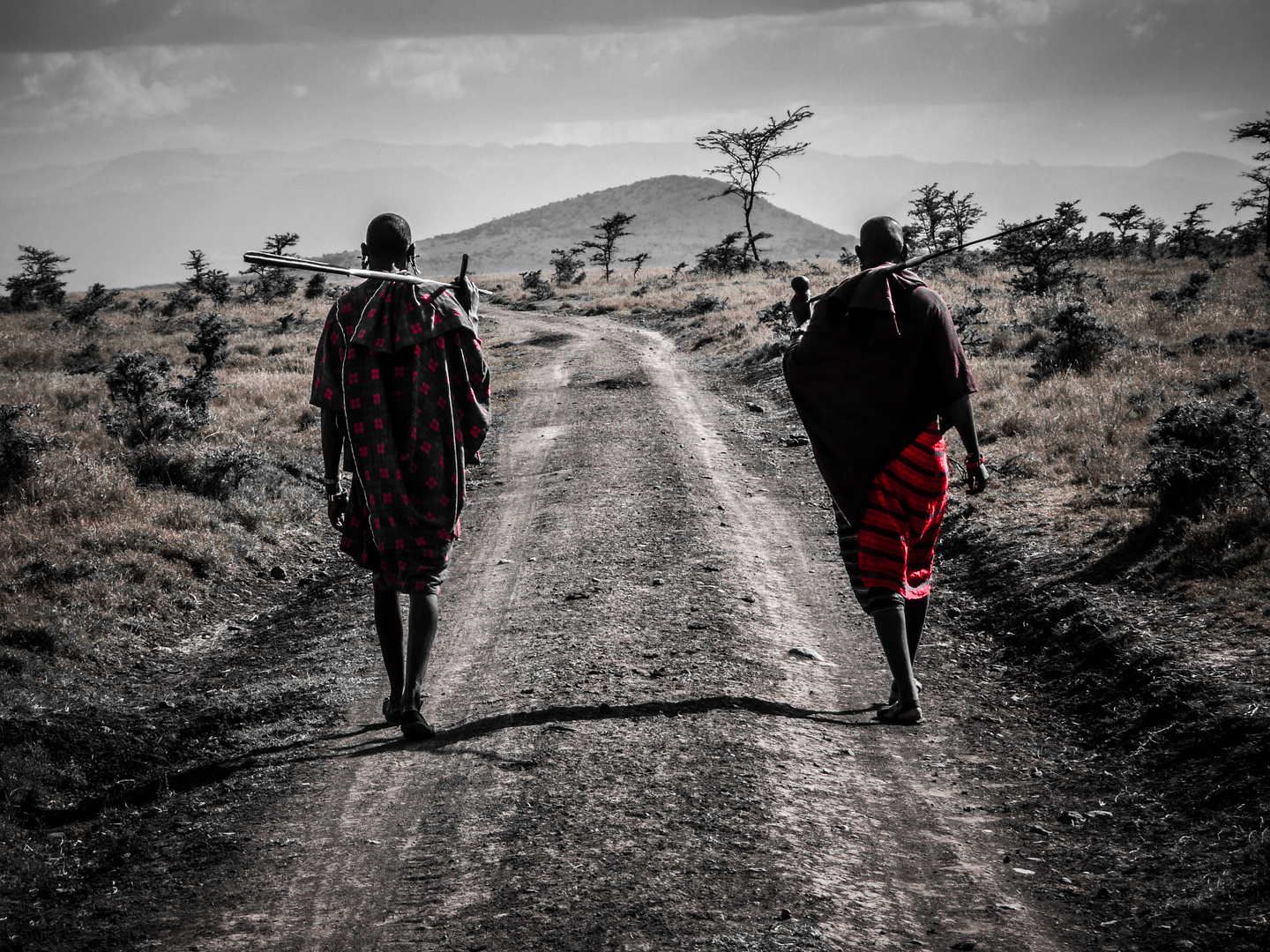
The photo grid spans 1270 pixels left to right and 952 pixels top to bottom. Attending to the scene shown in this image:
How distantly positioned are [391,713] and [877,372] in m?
2.74

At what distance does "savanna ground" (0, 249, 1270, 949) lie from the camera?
3.15 meters

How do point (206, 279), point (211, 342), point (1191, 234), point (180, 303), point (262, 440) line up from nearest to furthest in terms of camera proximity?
point (262, 440) < point (211, 342) < point (180, 303) < point (1191, 234) < point (206, 279)

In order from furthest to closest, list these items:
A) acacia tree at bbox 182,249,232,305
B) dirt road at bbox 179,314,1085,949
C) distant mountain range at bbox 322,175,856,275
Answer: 1. distant mountain range at bbox 322,175,856,275
2. acacia tree at bbox 182,249,232,305
3. dirt road at bbox 179,314,1085,949

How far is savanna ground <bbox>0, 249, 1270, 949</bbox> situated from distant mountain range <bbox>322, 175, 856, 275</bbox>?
108 meters

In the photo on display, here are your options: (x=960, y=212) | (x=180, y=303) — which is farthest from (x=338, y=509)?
(x=960, y=212)

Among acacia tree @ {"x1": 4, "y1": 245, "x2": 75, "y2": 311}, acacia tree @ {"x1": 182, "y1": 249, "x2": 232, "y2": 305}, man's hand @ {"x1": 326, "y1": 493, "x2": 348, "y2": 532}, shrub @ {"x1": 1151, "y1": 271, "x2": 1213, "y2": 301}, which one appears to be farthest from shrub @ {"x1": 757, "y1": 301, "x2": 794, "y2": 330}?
acacia tree @ {"x1": 4, "y1": 245, "x2": 75, "y2": 311}

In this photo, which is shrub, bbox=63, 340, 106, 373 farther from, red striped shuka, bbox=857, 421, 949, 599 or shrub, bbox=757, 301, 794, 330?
red striped shuka, bbox=857, 421, 949, 599

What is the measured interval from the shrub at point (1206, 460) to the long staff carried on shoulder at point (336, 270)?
17.0ft

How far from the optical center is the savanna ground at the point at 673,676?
315 centimetres

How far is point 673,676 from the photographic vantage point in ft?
16.1

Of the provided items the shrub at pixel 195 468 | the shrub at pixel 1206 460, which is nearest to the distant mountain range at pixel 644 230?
the shrub at pixel 195 468

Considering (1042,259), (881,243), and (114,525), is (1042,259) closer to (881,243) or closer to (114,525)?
(881,243)

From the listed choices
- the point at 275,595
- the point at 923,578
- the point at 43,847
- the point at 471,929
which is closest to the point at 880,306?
the point at 923,578

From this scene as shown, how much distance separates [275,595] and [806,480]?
5290 millimetres
